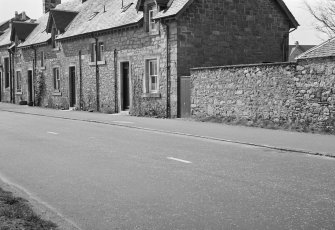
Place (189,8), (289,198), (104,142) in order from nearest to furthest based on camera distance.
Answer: (289,198), (104,142), (189,8)

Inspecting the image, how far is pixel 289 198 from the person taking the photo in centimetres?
692

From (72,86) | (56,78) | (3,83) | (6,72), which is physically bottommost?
(72,86)

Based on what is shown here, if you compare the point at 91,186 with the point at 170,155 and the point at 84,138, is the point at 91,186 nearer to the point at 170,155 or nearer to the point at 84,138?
the point at 170,155

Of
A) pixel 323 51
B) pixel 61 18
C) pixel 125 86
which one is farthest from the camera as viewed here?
pixel 61 18

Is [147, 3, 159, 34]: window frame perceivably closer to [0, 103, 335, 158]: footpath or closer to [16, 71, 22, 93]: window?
[0, 103, 335, 158]: footpath

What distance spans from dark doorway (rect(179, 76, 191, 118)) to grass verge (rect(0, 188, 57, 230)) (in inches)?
645

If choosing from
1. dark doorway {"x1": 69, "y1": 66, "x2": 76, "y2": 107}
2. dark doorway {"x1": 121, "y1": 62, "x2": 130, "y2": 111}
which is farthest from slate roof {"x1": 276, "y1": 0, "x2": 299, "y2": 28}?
dark doorway {"x1": 69, "y1": 66, "x2": 76, "y2": 107}

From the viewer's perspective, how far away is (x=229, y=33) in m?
24.8

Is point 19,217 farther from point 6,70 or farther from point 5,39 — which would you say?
point 5,39

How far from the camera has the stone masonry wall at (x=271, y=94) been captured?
51.9 feet

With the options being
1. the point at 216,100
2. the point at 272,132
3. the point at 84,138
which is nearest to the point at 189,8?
the point at 216,100

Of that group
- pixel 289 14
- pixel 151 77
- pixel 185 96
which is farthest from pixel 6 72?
pixel 289 14

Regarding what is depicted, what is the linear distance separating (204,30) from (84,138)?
11.0 metres

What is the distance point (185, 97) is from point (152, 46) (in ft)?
12.3
